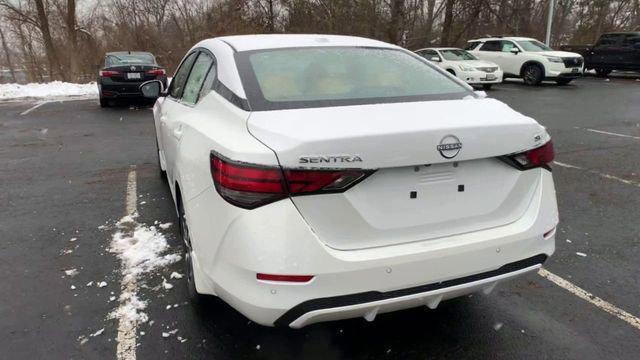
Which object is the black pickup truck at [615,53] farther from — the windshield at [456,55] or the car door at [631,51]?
the windshield at [456,55]

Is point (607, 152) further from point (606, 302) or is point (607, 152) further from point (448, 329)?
point (448, 329)

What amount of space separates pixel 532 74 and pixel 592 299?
1659 cm

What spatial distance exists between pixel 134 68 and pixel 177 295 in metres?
11.1

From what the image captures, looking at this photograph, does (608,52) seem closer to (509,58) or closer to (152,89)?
(509,58)

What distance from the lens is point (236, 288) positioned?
2.15m

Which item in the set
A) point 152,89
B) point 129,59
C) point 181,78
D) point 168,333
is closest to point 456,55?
point 129,59

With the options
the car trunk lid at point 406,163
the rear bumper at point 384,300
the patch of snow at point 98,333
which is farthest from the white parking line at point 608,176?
the patch of snow at point 98,333

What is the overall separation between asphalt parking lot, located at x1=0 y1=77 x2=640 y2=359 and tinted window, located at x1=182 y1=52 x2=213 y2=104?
1238 mm

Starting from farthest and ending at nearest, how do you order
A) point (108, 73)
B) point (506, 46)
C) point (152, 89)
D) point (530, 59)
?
point (506, 46)
point (530, 59)
point (108, 73)
point (152, 89)

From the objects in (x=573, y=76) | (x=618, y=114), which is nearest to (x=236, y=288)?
(x=618, y=114)

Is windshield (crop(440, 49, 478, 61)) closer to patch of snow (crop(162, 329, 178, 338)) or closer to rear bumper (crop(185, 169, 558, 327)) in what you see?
rear bumper (crop(185, 169, 558, 327))

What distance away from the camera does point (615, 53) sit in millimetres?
20312

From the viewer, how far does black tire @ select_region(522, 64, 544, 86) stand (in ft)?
57.9

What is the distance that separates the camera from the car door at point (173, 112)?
3498mm
